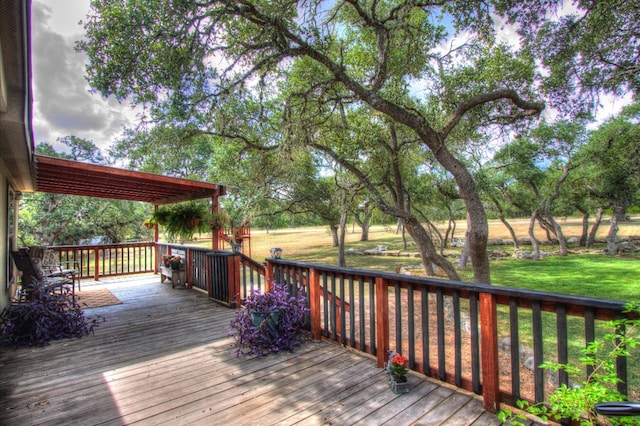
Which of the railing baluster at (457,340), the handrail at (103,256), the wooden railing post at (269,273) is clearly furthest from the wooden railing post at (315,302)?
the handrail at (103,256)

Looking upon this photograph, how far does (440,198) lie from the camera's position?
14047 millimetres

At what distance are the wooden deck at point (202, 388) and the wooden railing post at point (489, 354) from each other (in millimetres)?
114

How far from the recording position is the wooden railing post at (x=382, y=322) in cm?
289

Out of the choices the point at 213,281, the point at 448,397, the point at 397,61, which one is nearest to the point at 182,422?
the point at 448,397

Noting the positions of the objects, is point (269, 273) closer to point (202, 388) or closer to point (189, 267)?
point (202, 388)

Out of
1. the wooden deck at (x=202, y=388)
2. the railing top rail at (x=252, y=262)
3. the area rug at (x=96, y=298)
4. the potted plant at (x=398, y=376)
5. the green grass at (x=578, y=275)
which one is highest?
the railing top rail at (x=252, y=262)

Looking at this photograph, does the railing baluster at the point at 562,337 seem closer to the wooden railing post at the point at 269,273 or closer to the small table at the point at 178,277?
the wooden railing post at the point at 269,273

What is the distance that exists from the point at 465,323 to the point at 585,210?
17.1 meters

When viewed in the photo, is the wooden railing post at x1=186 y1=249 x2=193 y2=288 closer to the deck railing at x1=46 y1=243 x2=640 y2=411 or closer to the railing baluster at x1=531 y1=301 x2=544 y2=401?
the deck railing at x1=46 y1=243 x2=640 y2=411

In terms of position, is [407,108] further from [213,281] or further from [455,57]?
[213,281]

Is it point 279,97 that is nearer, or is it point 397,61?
point 397,61

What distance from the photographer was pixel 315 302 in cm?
365

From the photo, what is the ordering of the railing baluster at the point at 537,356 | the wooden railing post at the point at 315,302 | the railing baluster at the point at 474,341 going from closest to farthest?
1. the railing baluster at the point at 537,356
2. the railing baluster at the point at 474,341
3. the wooden railing post at the point at 315,302

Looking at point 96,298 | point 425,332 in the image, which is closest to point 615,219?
point 425,332
